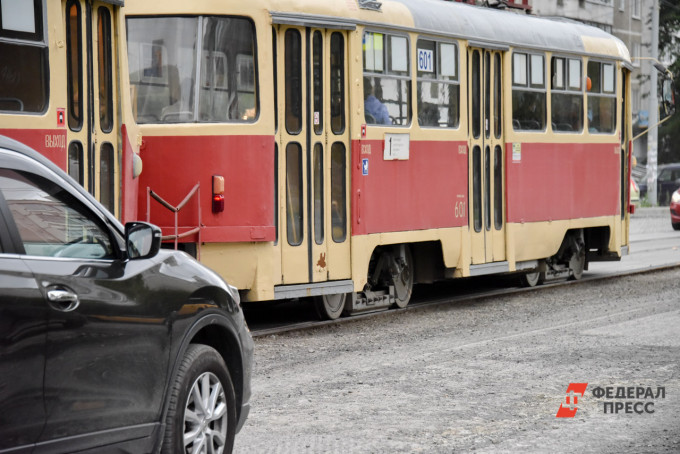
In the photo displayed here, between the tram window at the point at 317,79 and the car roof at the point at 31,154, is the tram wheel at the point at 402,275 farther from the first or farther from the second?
the car roof at the point at 31,154

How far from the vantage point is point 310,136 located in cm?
1240

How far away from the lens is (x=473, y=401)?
28.0 feet

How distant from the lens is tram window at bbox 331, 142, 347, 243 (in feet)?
41.4

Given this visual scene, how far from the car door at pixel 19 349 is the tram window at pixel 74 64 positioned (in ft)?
16.2

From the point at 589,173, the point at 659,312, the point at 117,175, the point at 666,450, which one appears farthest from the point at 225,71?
the point at 589,173

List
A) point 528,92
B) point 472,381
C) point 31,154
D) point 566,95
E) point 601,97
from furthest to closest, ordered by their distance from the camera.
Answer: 1. point 601,97
2. point 566,95
3. point 528,92
4. point 472,381
5. point 31,154

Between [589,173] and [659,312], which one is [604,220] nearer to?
[589,173]

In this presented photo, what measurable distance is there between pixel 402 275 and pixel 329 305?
4.92ft

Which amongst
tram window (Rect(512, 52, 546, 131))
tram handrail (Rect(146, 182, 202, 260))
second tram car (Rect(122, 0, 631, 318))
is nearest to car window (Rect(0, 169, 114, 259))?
second tram car (Rect(122, 0, 631, 318))

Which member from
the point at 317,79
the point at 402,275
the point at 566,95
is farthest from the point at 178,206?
the point at 566,95

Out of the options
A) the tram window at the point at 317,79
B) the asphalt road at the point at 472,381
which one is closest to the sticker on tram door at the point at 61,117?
the asphalt road at the point at 472,381

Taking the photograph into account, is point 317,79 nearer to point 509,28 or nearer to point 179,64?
point 179,64

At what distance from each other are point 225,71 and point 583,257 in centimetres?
777

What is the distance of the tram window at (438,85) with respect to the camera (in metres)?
14.0
